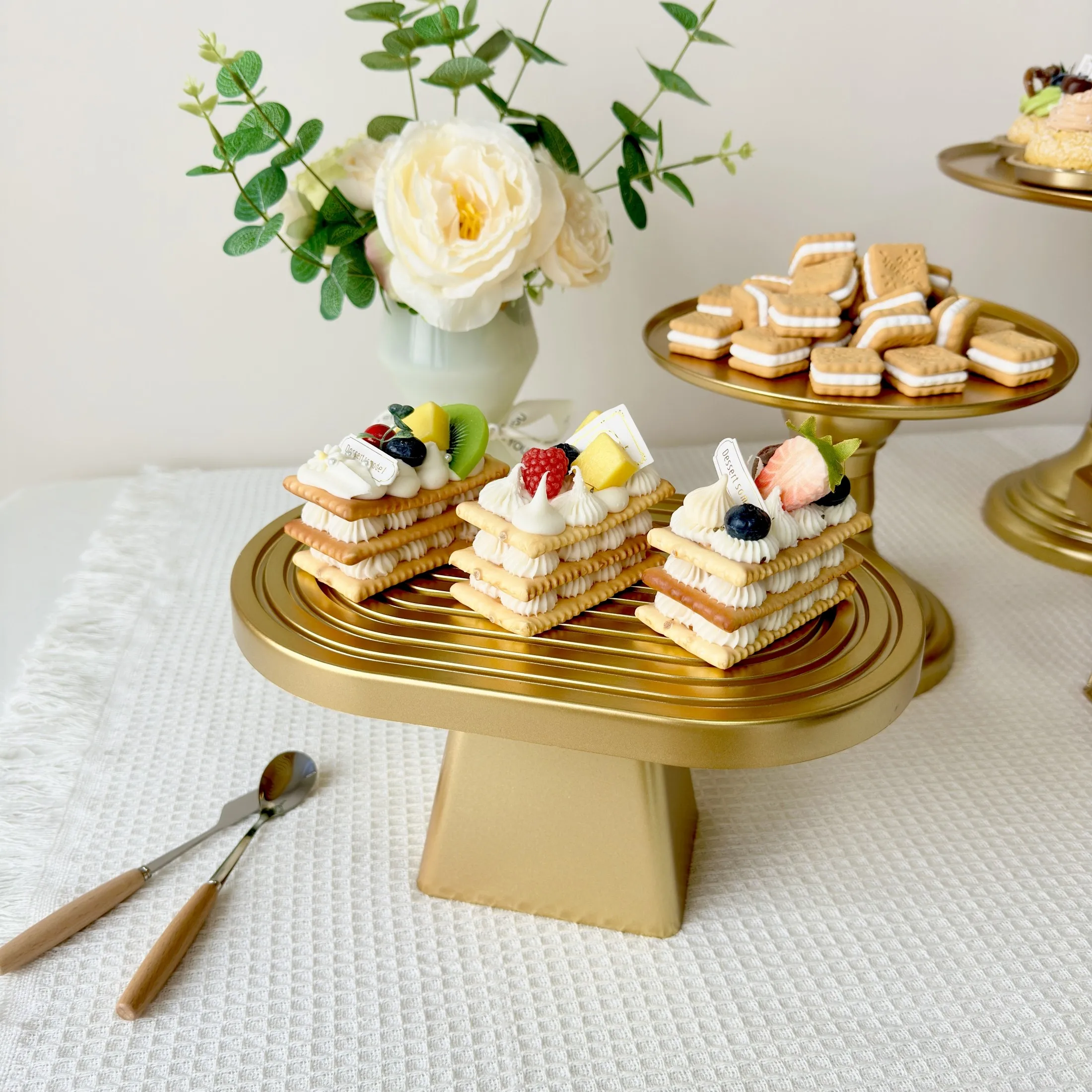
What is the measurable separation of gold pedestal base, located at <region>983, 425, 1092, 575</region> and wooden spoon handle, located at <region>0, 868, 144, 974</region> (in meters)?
1.40

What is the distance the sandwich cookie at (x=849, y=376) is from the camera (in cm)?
123

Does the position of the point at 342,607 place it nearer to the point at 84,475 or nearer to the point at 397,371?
the point at 397,371

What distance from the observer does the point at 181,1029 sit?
87 centimetres

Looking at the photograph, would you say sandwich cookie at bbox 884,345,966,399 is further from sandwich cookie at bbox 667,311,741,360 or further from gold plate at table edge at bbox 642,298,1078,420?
sandwich cookie at bbox 667,311,741,360

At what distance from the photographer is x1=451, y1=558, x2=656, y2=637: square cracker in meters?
0.91

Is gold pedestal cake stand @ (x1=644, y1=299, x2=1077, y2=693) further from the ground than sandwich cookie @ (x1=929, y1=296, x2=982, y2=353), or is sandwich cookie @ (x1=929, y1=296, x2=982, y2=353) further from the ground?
sandwich cookie @ (x1=929, y1=296, x2=982, y2=353)

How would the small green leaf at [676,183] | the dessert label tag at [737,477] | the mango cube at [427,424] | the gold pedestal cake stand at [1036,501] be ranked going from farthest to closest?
1. the gold pedestal cake stand at [1036,501]
2. the small green leaf at [676,183]
3. the mango cube at [427,424]
4. the dessert label tag at [737,477]

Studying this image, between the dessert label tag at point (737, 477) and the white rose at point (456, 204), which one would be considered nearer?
the dessert label tag at point (737, 477)

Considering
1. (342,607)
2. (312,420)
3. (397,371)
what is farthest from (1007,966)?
(312,420)

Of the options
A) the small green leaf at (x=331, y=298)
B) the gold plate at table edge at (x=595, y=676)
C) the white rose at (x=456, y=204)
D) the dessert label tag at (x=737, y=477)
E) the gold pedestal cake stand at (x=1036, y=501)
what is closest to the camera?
the gold plate at table edge at (x=595, y=676)

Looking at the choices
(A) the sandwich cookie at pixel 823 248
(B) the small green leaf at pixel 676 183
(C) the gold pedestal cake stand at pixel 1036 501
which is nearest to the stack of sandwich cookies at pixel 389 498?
(B) the small green leaf at pixel 676 183

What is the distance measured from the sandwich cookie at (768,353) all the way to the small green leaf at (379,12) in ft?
1.81

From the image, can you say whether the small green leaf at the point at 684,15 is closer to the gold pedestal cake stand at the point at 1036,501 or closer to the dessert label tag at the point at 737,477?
the gold pedestal cake stand at the point at 1036,501

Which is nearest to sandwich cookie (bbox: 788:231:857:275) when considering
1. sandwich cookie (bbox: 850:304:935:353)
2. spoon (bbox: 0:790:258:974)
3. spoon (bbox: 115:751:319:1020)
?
sandwich cookie (bbox: 850:304:935:353)
